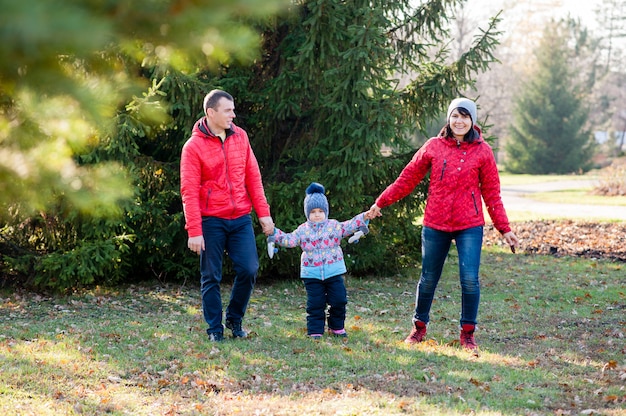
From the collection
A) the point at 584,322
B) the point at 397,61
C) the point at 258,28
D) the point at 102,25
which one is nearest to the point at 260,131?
the point at 258,28

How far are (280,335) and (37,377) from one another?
85.3 inches

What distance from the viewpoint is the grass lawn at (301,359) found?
450cm

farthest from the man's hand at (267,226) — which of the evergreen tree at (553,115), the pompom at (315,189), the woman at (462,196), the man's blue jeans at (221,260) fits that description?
the evergreen tree at (553,115)

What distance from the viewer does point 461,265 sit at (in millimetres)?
5871

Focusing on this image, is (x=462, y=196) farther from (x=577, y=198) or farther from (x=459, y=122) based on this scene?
(x=577, y=198)

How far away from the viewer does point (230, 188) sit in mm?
5988

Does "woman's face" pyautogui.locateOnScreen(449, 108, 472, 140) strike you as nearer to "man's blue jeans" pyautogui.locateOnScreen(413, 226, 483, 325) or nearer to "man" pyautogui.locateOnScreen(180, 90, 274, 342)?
"man's blue jeans" pyautogui.locateOnScreen(413, 226, 483, 325)

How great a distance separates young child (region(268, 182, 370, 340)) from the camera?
6.21m

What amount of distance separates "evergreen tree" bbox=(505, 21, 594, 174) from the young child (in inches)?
1306

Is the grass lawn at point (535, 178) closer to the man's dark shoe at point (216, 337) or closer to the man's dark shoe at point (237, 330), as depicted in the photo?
the man's dark shoe at point (237, 330)

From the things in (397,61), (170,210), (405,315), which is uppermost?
(397,61)

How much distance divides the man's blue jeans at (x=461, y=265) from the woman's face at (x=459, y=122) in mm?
777

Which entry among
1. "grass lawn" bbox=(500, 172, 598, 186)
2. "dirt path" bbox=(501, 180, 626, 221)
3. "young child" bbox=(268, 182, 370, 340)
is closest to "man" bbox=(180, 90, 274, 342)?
"young child" bbox=(268, 182, 370, 340)

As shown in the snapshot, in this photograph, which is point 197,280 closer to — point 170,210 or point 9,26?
point 170,210
